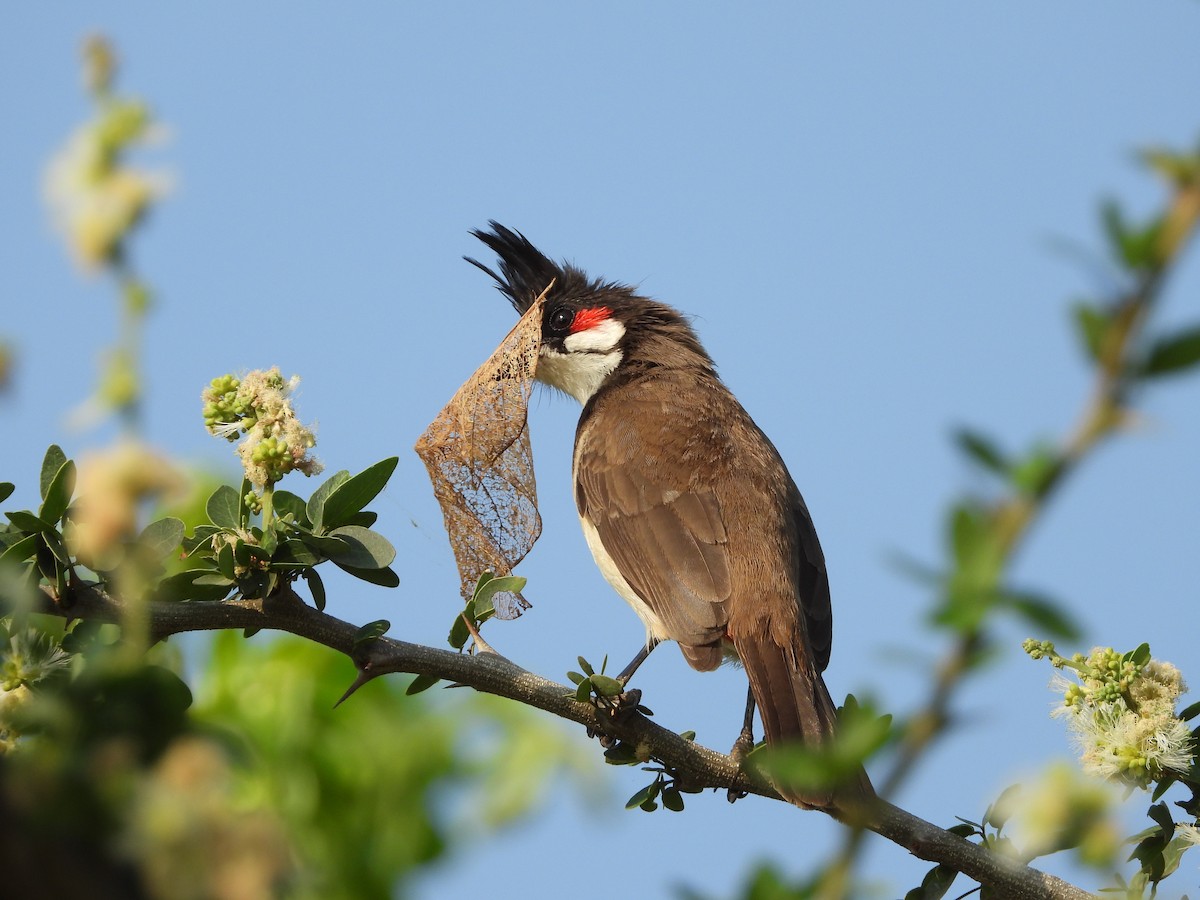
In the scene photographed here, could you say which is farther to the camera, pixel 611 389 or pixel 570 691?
pixel 611 389

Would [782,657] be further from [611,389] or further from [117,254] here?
[117,254]

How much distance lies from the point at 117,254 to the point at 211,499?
78.6 inches

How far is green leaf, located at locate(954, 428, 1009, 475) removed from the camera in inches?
24.3

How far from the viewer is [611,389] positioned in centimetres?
544

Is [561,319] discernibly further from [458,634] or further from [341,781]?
[341,781]

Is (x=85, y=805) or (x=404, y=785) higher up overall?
(x=404, y=785)

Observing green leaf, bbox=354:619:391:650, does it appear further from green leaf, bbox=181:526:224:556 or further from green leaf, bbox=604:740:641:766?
green leaf, bbox=604:740:641:766

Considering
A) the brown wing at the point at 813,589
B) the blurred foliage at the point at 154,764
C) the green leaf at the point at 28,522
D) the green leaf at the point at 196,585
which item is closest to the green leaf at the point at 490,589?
the green leaf at the point at 196,585

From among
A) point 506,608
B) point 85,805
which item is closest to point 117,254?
point 85,805

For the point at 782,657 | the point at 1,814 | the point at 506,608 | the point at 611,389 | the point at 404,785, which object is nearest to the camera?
the point at 1,814

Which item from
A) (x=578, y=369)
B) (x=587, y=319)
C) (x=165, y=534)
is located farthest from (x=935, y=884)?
(x=587, y=319)

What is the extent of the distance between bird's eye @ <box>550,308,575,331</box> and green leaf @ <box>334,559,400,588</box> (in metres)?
3.32

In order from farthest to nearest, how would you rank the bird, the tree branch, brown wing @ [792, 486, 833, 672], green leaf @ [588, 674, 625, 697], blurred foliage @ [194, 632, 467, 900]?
brown wing @ [792, 486, 833, 672]
the bird
green leaf @ [588, 674, 625, 697]
the tree branch
blurred foliage @ [194, 632, 467, 900]

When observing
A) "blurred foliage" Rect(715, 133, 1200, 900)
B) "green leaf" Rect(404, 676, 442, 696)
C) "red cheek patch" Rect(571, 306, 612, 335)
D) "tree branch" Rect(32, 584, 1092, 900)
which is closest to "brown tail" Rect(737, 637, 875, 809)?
"tree branch" Rect(32, 584, 1092, 900)
